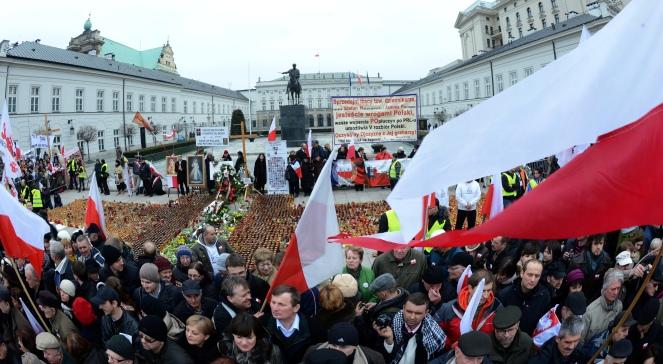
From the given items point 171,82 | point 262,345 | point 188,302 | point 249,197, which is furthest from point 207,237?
point 171,82

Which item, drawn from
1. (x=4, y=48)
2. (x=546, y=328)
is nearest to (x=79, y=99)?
(x=4, y=48)

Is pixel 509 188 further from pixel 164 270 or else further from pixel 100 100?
pixel 100 100

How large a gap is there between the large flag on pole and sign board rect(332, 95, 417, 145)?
1362cm

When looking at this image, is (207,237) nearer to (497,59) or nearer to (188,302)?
(188,302)

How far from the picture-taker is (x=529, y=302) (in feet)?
13.0

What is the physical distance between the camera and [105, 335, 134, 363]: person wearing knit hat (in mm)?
3012

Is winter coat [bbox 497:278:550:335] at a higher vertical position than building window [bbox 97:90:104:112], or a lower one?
lower

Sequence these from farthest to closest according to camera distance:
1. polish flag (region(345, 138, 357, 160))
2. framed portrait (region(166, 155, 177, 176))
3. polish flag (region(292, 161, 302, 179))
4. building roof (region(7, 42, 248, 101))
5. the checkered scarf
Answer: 1. building roof (region(7, 42, 248, 101))
2. framed portrait (region(166, 155, 177, 176))
3. polish flag (region(345, 138, 357, 160))
4. polish flag (region(292, 161, 302, 179))
5. the checkered scarf

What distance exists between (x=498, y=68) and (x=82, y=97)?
3738 centimetres

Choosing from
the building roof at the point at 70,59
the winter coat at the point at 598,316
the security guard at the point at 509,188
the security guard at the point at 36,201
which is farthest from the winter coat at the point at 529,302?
the building roof at the point at 70,59

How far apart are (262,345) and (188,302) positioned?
1210 millimetres

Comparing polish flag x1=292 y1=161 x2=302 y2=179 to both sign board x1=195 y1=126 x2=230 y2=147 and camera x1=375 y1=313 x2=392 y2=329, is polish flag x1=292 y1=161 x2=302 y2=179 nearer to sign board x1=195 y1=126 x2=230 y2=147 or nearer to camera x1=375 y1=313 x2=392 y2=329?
sign board x1=195 y1=126 x2=230 y2=147

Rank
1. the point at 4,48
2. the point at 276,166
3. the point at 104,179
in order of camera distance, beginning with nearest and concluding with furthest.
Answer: the point at 276,166 → the point at 104,179 → the point at 4,48

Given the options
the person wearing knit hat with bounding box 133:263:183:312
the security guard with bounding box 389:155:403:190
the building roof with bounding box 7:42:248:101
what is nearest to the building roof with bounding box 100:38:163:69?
the building roof with bounding box 7:42:248:101
